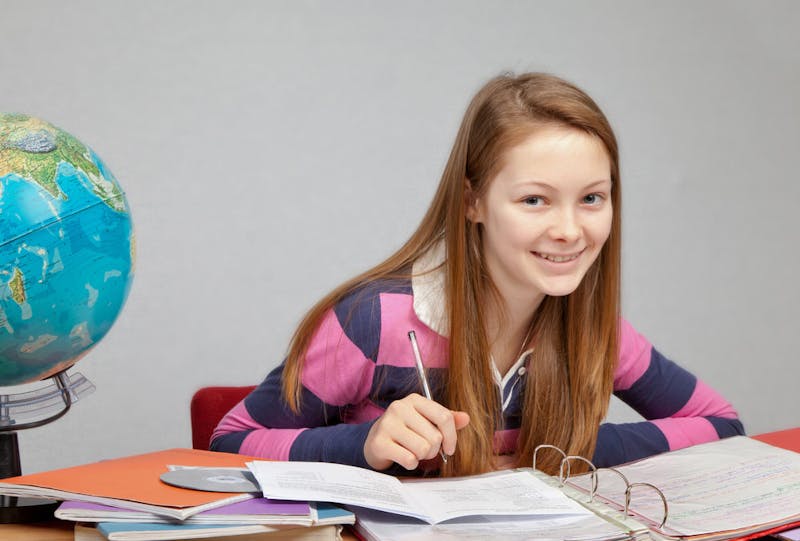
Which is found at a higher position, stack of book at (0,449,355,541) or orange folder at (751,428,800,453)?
stack of book at (0,449,355,541)

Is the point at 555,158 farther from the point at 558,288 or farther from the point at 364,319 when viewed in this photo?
the point at 364,319

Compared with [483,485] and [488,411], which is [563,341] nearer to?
[488,411]

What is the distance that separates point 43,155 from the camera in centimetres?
118

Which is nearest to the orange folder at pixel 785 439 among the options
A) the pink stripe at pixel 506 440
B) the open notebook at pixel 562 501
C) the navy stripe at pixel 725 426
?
the navy stripe at pixel 725 426

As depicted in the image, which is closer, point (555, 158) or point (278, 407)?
point (555, 158)

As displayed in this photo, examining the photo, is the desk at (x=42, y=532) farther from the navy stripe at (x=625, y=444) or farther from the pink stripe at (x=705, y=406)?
the pink stripe at (x=705, y=406)

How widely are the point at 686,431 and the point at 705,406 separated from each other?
0.12 metres

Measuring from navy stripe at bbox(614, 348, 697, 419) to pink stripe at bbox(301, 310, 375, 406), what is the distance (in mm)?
516

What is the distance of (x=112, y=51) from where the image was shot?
272cm

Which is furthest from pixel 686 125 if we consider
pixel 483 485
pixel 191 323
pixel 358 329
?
pixel 483 485

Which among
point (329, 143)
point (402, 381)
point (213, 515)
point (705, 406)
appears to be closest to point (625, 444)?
point (705, 406)

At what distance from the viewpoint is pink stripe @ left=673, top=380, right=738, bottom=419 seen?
1607mm

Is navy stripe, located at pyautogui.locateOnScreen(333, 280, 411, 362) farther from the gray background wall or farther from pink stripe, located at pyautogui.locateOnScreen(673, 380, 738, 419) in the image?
the gray background wall

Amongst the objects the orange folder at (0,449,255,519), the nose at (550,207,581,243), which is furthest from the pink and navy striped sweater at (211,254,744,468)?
the orange folder at (0,449,255,519)
